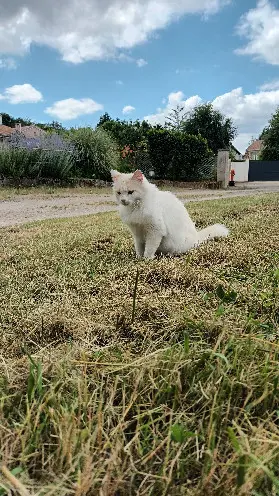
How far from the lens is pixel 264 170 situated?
27.7 m

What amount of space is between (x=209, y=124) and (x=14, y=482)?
98.5 feet

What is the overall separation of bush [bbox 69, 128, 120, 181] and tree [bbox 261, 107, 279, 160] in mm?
23703

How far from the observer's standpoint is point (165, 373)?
987 mm

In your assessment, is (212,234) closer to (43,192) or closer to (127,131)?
(43,192)

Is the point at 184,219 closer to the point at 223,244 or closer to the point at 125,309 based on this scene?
the point at 223,244

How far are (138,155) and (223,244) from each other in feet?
46.8

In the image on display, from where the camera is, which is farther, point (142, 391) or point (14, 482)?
point (142, 391)

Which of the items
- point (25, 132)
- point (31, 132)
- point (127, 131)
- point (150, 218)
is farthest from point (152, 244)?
point (31, 132)

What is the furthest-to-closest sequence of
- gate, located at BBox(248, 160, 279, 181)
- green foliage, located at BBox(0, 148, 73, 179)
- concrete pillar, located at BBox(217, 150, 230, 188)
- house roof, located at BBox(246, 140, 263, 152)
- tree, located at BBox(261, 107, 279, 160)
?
1. house roof, located at BBox(246, 140, 263, 152)
2. tree, located at BBox(261, 107, 279, 160)
3. gate, located at BBox(248, 160, 279, 181)
4. concrete pillar, located at BBox(217, 150, 230, 188)
5. green foliage, located at BBox(0, 148, 73, 179)

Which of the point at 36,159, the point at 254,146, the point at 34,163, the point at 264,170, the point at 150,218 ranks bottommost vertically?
the point at 150,218

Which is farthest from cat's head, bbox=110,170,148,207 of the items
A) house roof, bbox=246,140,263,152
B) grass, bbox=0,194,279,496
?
house roof, bbox=246,140,263,152

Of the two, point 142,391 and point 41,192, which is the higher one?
point 41,192

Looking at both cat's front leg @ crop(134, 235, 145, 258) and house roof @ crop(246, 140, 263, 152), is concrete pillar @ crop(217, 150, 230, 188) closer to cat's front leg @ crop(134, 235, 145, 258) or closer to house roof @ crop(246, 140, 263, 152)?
cat's front leg @ crop(134, 235, 145, 258)

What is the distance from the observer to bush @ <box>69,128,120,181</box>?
14.8 metres
